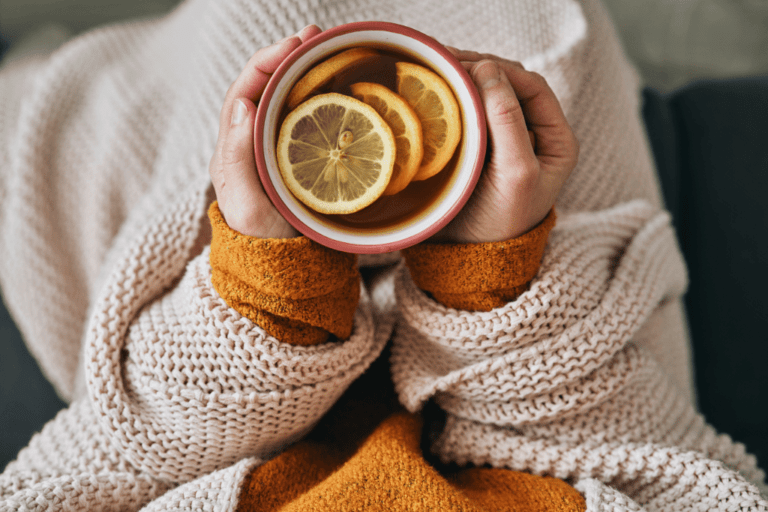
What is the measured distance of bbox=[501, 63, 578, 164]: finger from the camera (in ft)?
1.77

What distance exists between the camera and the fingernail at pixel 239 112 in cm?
49

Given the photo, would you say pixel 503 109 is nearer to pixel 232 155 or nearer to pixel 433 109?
pixel 433 109

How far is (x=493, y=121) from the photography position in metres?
0.50

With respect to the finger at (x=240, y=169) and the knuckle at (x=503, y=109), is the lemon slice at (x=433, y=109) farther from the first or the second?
the finger at (x=240, y=169)

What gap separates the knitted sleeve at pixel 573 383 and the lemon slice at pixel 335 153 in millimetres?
167

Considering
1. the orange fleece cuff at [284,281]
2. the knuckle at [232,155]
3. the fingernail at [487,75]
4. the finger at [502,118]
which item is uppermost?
the knuckle at [232,155]

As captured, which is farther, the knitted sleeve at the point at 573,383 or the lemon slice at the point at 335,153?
the knitted sleeve at the point at 573,383

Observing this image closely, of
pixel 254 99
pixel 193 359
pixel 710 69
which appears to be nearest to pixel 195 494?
pixel 193 359

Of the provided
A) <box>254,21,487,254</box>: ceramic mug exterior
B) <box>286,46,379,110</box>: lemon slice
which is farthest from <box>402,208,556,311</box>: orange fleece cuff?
<box>286,46,379,110</box>: lemon slice

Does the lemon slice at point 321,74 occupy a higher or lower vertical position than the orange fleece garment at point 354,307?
higher

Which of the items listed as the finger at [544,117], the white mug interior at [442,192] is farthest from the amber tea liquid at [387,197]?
the finger at [544,117]

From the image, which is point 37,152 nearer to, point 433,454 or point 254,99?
point 254,99

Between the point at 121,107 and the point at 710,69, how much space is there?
137 centimetres

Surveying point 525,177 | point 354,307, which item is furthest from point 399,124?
point 354,307
